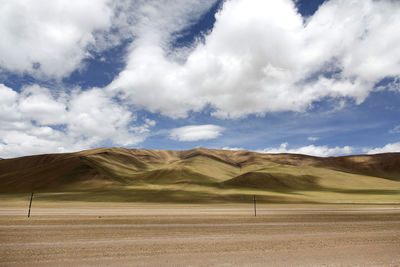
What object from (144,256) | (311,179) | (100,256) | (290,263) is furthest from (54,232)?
(311,179)

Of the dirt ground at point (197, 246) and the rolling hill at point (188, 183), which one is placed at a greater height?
the rolling hill at point (188, 183)

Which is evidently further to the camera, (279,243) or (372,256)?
(279,243)

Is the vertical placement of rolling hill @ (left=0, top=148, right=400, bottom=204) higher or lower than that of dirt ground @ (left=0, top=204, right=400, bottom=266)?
higher

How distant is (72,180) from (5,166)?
92.4 meters

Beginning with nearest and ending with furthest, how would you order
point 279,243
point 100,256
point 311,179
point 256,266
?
point 256,266 → point 100,256 → point 279,243 → point 311,179

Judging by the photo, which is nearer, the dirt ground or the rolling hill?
the dirt ground

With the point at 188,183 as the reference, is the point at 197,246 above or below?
below

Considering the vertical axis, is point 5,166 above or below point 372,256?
above

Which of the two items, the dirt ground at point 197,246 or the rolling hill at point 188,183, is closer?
the dirt ground at point 197,246

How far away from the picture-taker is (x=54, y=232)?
16.0 meters

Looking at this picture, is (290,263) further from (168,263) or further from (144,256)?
(144,256)

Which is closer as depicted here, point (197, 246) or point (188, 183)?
point (197, 246)

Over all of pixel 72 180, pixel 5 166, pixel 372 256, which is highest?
pixel 5 166

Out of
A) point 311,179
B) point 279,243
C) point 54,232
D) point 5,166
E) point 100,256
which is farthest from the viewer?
point 5,166
